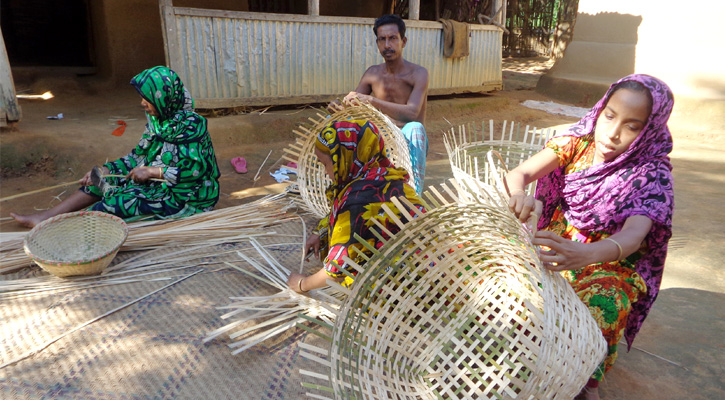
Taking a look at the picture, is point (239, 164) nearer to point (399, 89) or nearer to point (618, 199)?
point (399, 89)

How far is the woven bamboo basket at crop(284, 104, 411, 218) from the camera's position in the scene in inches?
113

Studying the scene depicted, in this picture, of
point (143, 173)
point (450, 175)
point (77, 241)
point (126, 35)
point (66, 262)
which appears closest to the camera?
point (66, 262)

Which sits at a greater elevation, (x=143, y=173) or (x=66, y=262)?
(x=143, y=173)

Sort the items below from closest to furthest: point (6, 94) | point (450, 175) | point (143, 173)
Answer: point (143, 173) < point (6, 94) < point (450, 175)

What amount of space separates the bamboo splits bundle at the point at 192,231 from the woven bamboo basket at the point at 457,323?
46.5 inches

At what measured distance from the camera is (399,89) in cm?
346

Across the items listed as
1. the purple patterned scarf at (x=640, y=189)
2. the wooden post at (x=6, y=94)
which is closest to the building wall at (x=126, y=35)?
the wooden post at (x=6, y=94)

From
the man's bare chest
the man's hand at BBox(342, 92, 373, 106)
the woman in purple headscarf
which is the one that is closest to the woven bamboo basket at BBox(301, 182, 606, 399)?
the woman in purple headscarf

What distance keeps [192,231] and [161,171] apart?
0.50m

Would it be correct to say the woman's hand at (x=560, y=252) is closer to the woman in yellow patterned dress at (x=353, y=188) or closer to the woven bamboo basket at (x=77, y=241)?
the woman in yellow patterned dress at (x=353, y=188)

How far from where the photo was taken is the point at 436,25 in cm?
689

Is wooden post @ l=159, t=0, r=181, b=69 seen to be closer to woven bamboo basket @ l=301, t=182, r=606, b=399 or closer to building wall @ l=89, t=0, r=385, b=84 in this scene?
building wall @ l=89, t=0, r=385, b=84

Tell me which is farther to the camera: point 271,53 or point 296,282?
point 271,53

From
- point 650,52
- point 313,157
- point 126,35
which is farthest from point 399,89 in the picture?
point 650,52
